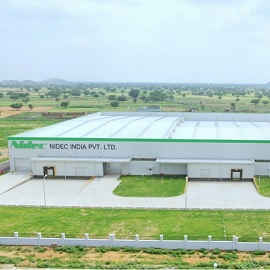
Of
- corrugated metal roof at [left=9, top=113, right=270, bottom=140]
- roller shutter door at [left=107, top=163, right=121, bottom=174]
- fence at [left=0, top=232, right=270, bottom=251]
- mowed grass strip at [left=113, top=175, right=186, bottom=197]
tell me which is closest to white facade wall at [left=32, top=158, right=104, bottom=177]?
roller shutter door at [left=107, top=163, right=121, bottom=174]

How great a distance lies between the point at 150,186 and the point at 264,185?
13.2 meters

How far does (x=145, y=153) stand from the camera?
164 ft

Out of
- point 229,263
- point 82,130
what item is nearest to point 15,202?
point 82,130

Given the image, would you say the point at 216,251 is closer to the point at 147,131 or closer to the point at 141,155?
the point at 141,155

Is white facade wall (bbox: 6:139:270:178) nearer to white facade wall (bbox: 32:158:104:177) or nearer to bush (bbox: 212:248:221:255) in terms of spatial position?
white facade wall (bbox: 32:158:104:177)

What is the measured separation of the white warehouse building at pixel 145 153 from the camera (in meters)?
47.7

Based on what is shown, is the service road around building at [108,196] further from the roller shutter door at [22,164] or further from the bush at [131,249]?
the bush at [131,249]

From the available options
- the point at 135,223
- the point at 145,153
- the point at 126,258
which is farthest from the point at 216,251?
the point at 145,153

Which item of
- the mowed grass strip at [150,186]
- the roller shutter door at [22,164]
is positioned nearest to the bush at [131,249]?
the mowed grass strip at [150,186]

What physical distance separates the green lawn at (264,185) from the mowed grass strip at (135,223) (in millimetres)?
6725

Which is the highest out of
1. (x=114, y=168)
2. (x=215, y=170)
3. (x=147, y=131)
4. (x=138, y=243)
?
(x=147, y=131)

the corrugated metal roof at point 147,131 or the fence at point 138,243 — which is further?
the corrugated metal roof at point 147,131

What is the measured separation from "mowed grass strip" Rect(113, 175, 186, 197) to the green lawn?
28.3 feet

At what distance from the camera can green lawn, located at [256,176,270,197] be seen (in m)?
41.4
